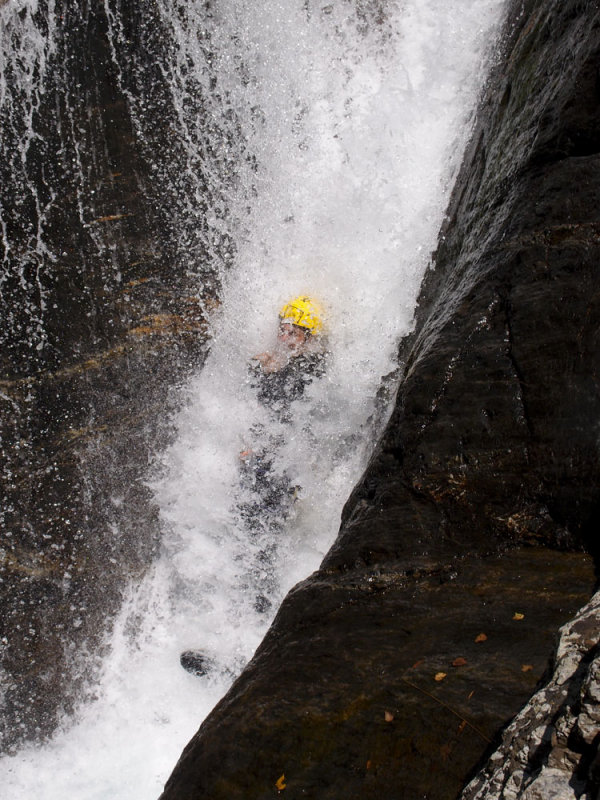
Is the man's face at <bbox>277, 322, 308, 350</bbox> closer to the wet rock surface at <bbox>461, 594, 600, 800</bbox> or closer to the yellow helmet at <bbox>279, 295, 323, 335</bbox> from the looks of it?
the yellow helmet at <bbox>279, 295, 323, 335</bbox>

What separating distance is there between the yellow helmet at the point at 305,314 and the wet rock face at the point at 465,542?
2284 millimetres

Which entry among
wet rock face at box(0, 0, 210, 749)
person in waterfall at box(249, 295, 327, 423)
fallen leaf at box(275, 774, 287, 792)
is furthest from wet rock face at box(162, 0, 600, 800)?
wet rock face at box(0, 0, 210, 749)

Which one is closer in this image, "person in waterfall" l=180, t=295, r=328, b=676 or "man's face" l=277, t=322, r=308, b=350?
"person in waterfall" l=180, t=295, r=328, b=676

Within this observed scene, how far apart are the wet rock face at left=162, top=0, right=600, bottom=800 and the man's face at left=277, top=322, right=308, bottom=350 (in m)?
2.35

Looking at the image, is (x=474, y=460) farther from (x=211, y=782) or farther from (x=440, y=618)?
(x=211, y=782)

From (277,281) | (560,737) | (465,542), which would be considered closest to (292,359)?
(277,281)

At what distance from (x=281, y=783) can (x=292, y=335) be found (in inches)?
142

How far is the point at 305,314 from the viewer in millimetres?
5383

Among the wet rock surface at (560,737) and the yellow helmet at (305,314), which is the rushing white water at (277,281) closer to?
the yellow helmet at (305,314)

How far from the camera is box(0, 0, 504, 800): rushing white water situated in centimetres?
502

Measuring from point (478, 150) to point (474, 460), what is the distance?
2.22 meters

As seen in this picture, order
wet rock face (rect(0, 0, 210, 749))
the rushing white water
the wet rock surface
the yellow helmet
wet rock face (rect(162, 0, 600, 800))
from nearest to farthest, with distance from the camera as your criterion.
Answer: the wet rock surface, wet rock face (rect(162, 0, 600, 800)), the rushing white water, wet rock face (rect(0, 0, 210, 749)), the yellow helmet

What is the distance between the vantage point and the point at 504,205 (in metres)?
3.12

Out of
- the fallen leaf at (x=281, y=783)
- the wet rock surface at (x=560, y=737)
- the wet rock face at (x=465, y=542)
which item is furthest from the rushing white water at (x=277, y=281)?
the wet rock surface at (x=560, y=737)
